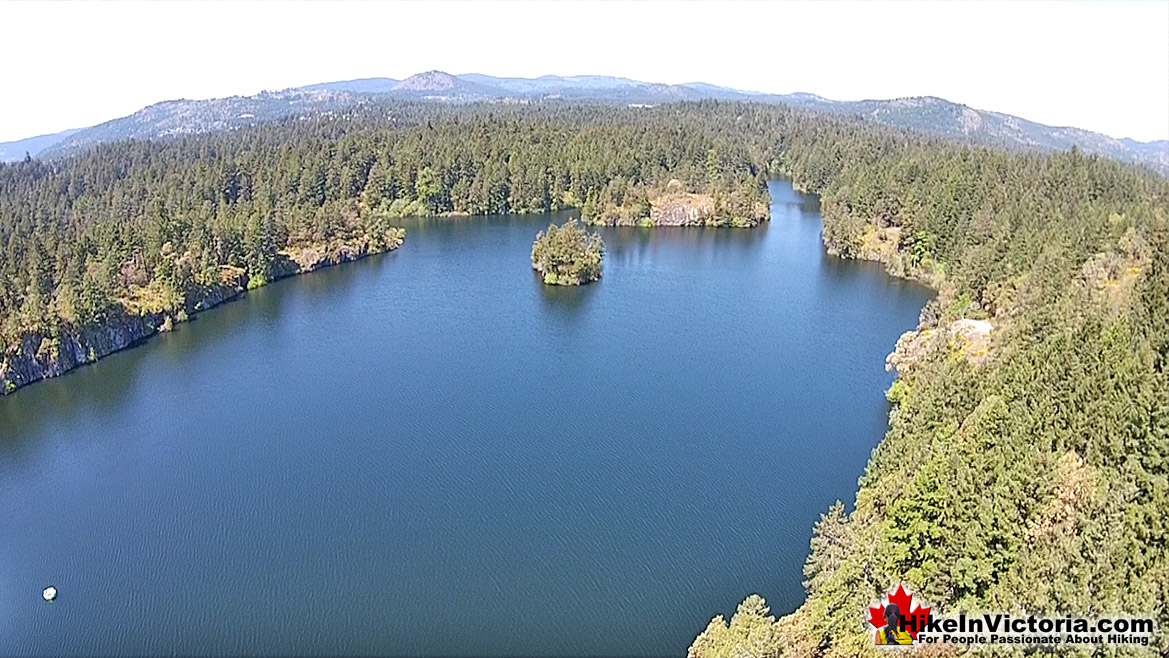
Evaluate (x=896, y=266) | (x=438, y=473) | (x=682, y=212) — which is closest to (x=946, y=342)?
(x=438, y=473)

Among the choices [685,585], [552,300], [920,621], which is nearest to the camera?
[920,621]

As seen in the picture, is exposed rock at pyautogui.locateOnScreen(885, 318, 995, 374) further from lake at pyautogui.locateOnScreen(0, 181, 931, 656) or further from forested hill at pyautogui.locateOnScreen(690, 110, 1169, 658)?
lake at pyautogui.locateOnScreen(0, 181, 931, 656)

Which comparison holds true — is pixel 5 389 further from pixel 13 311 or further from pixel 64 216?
pixel 64 216

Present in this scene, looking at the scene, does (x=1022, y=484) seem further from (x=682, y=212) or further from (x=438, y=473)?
(x=682, y=212)

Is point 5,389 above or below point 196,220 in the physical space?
below

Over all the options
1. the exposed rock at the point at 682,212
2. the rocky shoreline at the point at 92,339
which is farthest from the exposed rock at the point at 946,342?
the exposed rock at the point at 682,212

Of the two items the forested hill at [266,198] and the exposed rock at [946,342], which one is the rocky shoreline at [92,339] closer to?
the forested hill at [266,198]

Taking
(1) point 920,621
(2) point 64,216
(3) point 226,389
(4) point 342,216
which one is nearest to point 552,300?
(3) point 226,389
